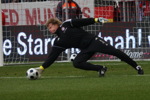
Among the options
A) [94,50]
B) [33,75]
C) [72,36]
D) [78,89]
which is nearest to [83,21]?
[72,36]

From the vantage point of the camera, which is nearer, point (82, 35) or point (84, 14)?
point (82, 35)

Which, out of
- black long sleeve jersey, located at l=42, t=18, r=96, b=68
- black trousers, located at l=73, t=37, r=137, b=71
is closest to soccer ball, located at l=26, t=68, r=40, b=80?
black long sleeve jersey, located at l=42, t=18, r=96, b=68

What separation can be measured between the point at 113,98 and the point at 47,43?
12.9 meters

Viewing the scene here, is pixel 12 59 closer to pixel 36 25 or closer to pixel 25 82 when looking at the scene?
pixel 36 25

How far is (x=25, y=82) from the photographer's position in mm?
13305

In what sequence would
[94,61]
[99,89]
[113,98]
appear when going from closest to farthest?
1. [113,98]
2. [99,89]
3. [94,61]

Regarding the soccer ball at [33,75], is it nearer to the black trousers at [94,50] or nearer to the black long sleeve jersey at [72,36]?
the black long sleeve jersey at [72,36]

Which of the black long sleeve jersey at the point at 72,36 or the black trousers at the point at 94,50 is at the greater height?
the black long sleeve jersey at the point at 72,36

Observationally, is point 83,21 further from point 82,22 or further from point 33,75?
point 33,75

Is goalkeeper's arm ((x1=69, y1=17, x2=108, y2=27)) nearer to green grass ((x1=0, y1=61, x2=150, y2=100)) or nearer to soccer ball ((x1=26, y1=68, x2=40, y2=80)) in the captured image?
green grass ((x1=0, y1=61, x2=150, y2=100))

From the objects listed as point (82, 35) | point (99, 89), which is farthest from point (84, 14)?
point (99, 89)

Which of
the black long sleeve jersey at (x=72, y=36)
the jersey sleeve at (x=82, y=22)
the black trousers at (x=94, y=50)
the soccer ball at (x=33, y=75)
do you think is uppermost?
the jersey sleeve at (x=82, y=22)

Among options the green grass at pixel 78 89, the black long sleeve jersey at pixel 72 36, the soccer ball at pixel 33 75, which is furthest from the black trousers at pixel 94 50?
the soccer ball at pixel 33 75

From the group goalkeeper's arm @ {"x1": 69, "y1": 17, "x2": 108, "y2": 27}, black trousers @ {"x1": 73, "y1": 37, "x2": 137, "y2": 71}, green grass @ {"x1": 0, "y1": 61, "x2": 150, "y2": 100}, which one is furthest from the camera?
black trousers @ {"x1": 73, "y1": 37, "x2": 137, "y2": 71}
